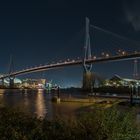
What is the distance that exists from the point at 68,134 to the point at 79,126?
241 mm

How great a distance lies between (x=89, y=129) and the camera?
5633 millimetres

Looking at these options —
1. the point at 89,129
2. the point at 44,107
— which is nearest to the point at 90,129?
the point at 89,129

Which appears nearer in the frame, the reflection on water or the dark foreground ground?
the dark foreground ground

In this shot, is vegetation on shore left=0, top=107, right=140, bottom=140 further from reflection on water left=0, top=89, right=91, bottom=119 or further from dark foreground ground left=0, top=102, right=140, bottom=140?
reflection on water left=0, top=89, right=91, bottom=119

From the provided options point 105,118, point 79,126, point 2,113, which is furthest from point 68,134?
point 2,113

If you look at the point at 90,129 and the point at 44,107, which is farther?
the point at 44,107

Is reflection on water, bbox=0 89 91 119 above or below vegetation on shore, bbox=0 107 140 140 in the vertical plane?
below

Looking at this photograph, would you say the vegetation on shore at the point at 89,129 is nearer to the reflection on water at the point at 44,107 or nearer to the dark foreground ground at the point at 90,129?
the dark foreground ground at the point at 90,129

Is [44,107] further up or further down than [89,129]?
further down

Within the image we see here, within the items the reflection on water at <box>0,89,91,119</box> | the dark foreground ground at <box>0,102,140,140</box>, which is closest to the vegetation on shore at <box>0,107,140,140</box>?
the dark foreground ground at <box>0,102,140,140</box>

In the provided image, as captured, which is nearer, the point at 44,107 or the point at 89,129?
the point at 89,129

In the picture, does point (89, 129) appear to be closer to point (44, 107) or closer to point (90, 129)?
point (90, 129)

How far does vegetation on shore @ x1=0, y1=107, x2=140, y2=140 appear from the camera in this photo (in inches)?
208

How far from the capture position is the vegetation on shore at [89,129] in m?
5.29
